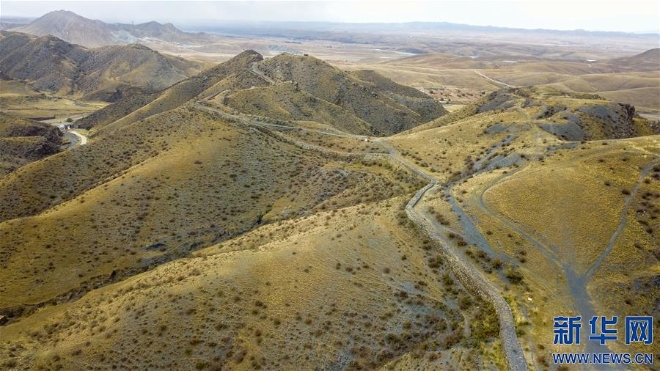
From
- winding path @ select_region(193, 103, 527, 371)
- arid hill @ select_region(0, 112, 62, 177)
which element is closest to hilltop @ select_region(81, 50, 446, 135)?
arid hill @ select_region(0, 112, 62, 177)

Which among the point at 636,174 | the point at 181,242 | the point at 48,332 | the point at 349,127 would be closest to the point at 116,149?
the point at 181,242

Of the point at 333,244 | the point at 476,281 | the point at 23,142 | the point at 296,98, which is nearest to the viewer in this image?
the point at 476,281

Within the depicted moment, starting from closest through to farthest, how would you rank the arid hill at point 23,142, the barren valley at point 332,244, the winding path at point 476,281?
the winding path at point 476,281
the barren valley at point 332,244
the arid hill at point 23,142

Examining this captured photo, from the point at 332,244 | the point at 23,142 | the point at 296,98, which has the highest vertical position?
the point at 296,98

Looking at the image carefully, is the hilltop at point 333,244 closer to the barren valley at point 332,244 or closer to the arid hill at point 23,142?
the barren valley at point 332,244

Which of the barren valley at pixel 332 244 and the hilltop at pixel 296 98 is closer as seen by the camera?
the barren valley at pixel 332 244

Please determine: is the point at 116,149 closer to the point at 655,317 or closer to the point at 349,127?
the point at 349,127

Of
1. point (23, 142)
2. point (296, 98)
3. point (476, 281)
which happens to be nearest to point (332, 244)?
point (476, 281)

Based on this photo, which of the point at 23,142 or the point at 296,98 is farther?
the point at 296,98

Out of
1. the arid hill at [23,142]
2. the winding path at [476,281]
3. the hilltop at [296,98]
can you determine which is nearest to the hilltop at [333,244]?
the winding path at [476,281]

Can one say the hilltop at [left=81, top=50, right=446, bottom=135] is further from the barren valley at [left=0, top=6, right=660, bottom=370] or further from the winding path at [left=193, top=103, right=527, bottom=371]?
the winding path at [left=193, top=103, right=527, bottom=371]

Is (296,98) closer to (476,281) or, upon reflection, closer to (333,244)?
(333,244)
